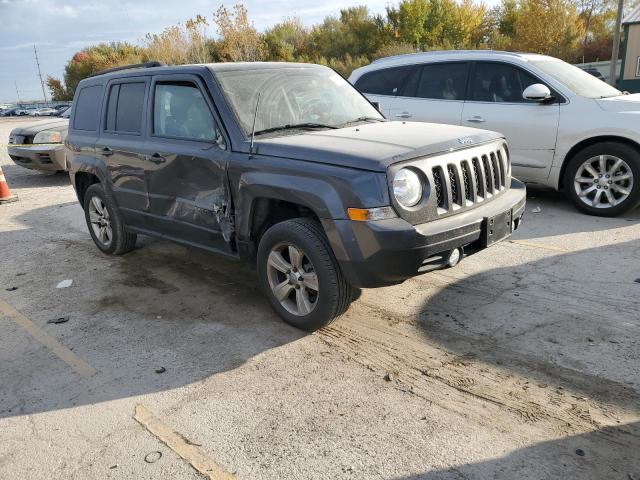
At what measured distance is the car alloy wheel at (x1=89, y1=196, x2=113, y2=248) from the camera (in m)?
5.89

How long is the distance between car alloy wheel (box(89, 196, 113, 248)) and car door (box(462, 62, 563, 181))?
460 centimetres

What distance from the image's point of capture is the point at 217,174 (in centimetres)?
417

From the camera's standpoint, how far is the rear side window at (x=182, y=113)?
170 inches

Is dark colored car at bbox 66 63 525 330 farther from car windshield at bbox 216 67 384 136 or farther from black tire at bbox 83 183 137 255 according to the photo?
black tire at bbox 83 183 137 255

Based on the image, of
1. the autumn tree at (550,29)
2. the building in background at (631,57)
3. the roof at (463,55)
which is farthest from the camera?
the autumn tree at (550,29)

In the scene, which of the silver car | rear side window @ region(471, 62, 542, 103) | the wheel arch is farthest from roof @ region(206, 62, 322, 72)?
the silver car

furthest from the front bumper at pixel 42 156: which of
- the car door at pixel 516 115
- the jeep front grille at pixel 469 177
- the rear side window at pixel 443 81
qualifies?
the jeep front grille at pixel 469 177

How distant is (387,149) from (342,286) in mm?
953

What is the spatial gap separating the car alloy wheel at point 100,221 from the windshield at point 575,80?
5447mm

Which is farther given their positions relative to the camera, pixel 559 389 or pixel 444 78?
pixel 444 78

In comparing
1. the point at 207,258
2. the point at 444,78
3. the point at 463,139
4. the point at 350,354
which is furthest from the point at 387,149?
the point at 444,78

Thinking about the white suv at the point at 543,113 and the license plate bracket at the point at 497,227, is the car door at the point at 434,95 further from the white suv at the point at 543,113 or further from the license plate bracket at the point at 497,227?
the license plate bracket at the point at 497,227

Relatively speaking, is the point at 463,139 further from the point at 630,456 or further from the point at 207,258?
the point at 207,258

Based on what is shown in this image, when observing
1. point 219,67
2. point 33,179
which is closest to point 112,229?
point 219,67
